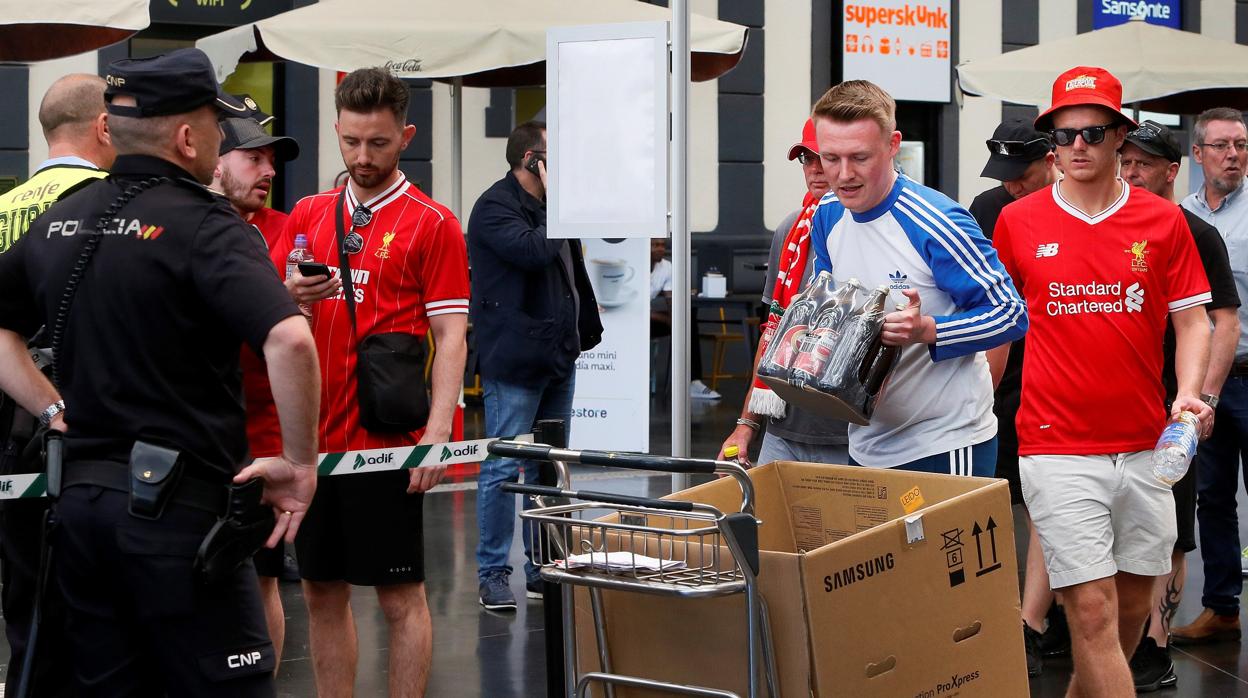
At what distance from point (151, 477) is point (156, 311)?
1.11 ft

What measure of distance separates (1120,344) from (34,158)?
38.0 ft

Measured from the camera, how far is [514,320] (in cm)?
655

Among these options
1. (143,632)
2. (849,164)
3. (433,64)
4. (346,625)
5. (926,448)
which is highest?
(433,64)

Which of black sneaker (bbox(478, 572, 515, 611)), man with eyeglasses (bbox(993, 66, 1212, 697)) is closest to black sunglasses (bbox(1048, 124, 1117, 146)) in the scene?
man with eyeglasses (bbox(993, 66, 1212, 697))

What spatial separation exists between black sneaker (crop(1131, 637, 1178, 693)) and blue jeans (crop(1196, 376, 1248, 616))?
80 centimetres

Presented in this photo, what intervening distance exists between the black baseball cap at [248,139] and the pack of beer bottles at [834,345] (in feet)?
6.52

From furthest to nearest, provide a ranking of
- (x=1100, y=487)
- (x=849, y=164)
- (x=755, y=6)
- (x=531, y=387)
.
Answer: (x=755, y=6) → (x=531, y=387) → (x=1100, y=487) → (x=849, y=164)

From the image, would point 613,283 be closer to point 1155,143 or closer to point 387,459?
point 1155,143

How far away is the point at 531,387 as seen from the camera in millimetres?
6605

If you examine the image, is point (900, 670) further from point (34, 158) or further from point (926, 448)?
point (34, 158)

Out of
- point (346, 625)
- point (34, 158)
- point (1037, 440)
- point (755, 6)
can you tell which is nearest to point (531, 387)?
point (346, 625)

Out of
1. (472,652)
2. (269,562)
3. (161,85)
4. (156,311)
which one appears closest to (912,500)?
(156,311)

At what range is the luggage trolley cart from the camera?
282 cm

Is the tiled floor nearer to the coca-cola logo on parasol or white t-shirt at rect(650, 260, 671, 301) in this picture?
the coca-cola logo on parasol
